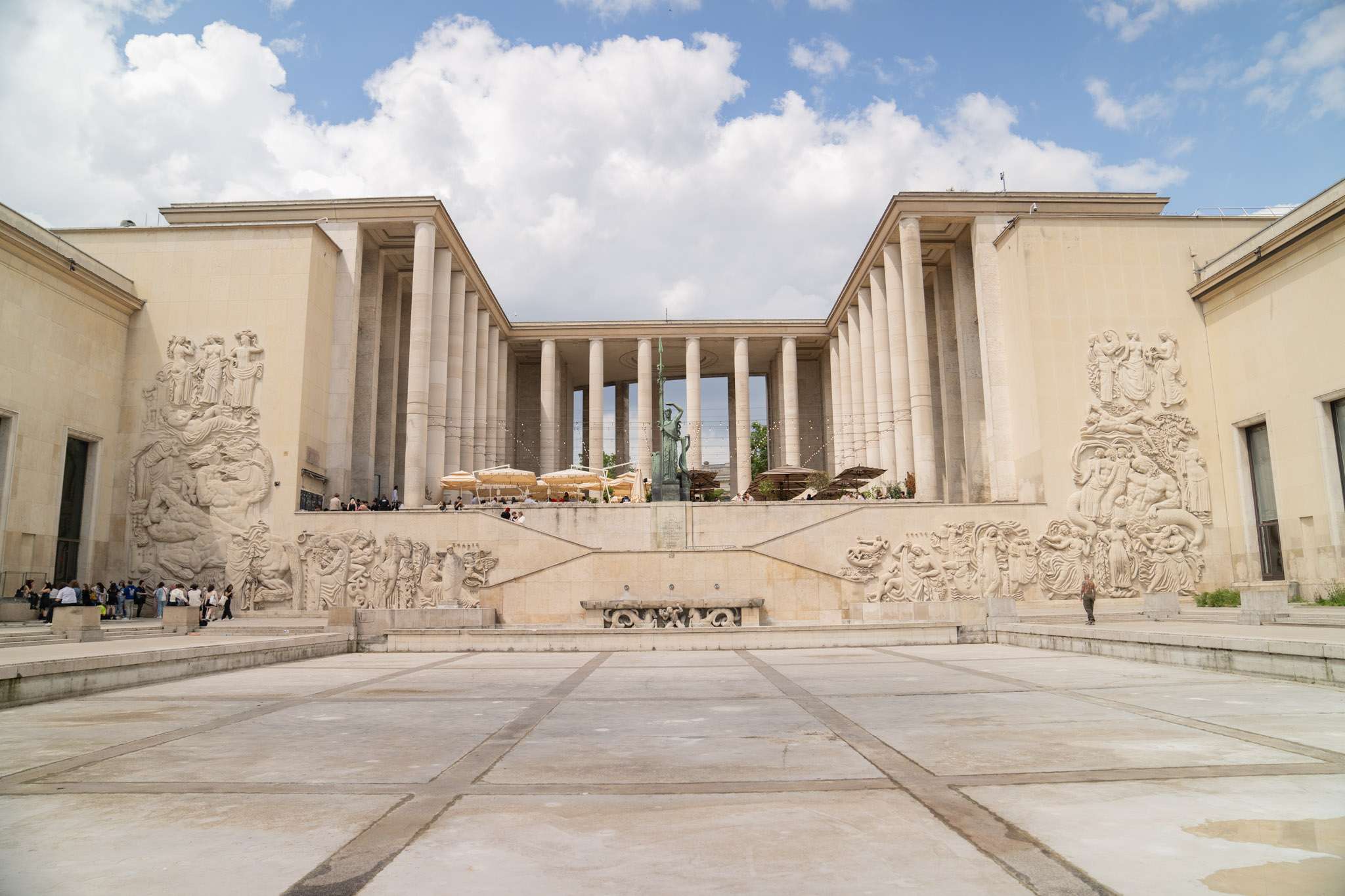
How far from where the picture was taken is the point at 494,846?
12.1ft

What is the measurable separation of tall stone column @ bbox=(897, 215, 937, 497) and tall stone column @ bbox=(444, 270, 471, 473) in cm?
1807

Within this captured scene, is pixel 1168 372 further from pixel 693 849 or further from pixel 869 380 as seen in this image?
pixel 693 849

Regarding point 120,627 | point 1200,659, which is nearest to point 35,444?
point 120,627

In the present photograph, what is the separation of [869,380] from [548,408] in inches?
632

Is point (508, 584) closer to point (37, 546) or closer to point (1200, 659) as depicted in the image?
point (37, 546)

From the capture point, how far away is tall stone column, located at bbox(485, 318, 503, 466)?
38.7 meters

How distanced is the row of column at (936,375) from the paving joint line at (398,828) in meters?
25.7

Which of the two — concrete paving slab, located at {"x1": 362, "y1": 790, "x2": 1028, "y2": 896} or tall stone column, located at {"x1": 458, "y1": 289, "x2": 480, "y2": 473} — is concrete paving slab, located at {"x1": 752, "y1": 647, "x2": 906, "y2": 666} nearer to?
concrete paving slab, located at {"x1": 362, "y1": 790, "x2": 1028, "y2": 896}

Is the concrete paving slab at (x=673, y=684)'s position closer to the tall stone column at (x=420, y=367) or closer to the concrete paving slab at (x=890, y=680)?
the concrete paving slab at (x=890, y=680)

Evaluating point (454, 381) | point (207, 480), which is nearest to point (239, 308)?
point (207, 480)

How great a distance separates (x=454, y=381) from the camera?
34500 mm

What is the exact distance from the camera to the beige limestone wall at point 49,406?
22.5m

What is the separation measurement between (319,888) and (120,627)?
1987cm

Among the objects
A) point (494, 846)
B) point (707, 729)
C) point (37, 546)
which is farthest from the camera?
point (37, 546)
